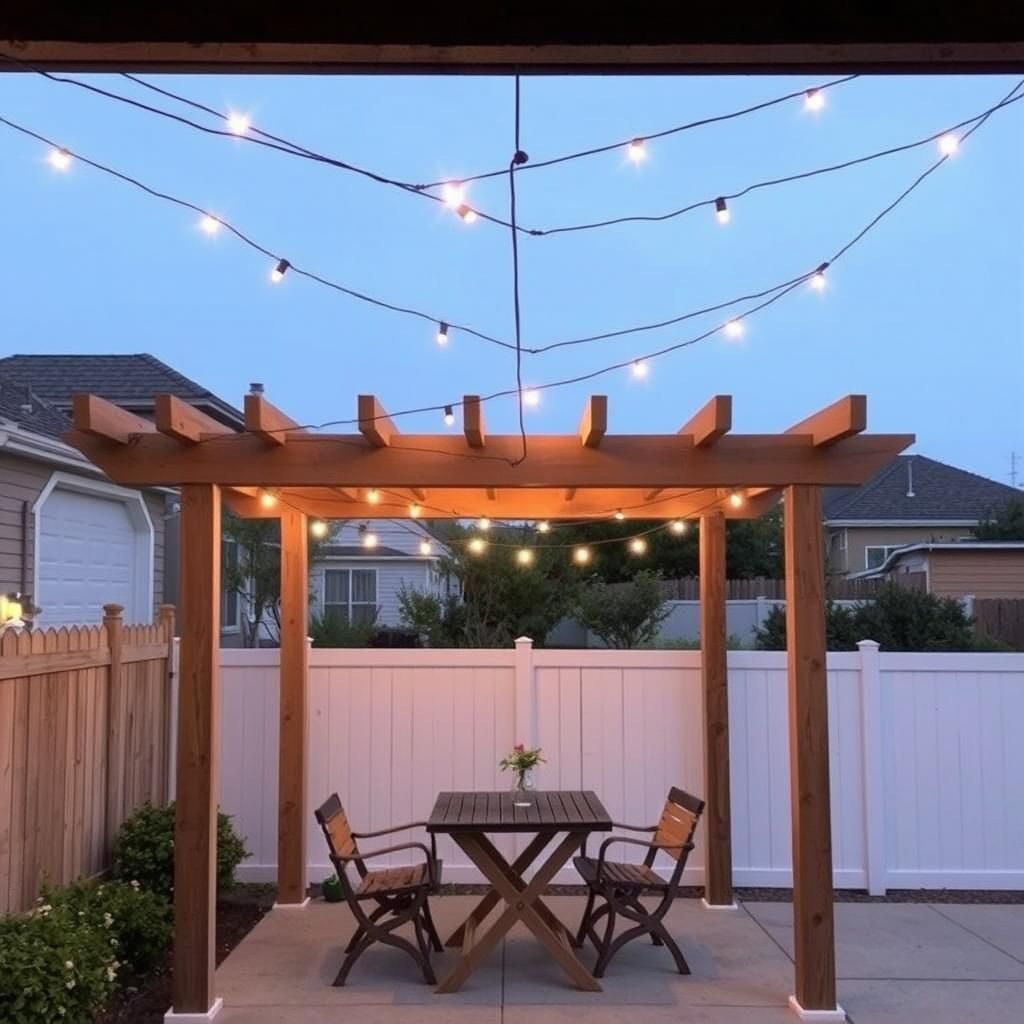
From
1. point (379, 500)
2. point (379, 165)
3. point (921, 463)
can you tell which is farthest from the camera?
point (921, 463)

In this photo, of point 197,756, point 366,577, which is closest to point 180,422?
point 197,756

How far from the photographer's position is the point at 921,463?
87.4 feet

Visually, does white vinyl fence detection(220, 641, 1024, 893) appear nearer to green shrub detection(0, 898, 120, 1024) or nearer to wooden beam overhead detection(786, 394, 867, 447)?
wooden beam overhead detection(786, 394, 867, 447)

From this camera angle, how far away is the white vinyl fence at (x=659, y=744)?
646 centimetres

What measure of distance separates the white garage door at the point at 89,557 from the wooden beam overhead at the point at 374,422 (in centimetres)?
568

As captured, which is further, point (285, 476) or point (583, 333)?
point (583, 333)

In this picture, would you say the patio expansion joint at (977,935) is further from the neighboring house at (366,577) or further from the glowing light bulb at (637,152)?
the neighboring house at (366,577)

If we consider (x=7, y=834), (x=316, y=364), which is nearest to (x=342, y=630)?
(x=316, y=364)

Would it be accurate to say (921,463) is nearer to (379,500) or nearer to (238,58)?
(379,500)

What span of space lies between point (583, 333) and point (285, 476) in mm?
2218

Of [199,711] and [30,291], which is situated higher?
[30,291]

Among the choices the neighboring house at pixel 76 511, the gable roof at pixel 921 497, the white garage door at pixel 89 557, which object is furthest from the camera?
the gable roof at pixel 921 497

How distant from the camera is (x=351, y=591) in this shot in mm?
20688

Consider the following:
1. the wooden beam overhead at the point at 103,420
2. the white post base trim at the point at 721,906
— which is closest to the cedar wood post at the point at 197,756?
the wooden beam overhead at the point at 103,420
